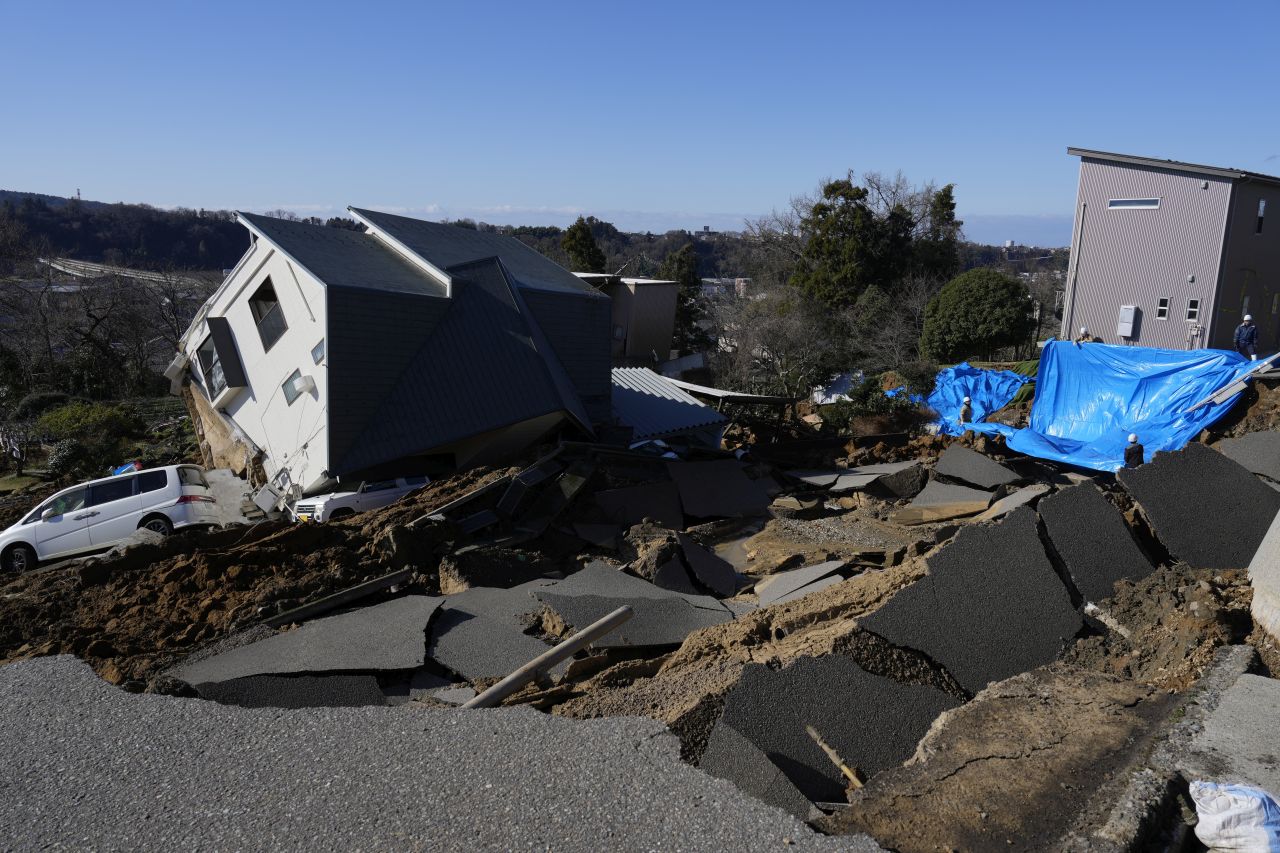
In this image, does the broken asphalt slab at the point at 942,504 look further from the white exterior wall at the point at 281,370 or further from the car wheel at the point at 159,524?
the car wheel at the point at 159,524

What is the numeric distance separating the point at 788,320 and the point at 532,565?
24.0 metres

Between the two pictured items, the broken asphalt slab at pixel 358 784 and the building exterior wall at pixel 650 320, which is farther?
the building exterior wall at pixel 650 320

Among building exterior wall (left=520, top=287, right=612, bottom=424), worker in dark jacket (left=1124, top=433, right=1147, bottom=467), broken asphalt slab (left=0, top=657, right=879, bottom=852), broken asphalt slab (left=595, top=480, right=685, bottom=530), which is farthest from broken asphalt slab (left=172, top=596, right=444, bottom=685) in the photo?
worker in dark jacket (left=1124, top=433, right=1147, bottom=467)

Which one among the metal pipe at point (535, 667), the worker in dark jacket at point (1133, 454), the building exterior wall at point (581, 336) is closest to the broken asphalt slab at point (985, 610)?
the metal pipe at point (535, 667)

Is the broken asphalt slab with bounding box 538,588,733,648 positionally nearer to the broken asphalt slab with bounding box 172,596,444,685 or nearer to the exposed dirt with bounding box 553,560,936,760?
the exposed dirt with bounding box 553,560,936,760

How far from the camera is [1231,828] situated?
4.18m

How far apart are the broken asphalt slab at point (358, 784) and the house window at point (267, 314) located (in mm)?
11163

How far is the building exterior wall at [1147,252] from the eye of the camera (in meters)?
24.4

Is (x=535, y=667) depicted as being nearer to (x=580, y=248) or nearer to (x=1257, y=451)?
(x=1257, y=451)

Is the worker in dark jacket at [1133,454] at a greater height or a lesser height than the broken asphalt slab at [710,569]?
greater

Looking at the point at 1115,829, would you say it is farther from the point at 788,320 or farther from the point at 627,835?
the point at 788,320

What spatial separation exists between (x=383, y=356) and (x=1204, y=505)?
486 inches

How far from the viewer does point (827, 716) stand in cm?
579

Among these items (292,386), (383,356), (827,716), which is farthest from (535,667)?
(292,386)
